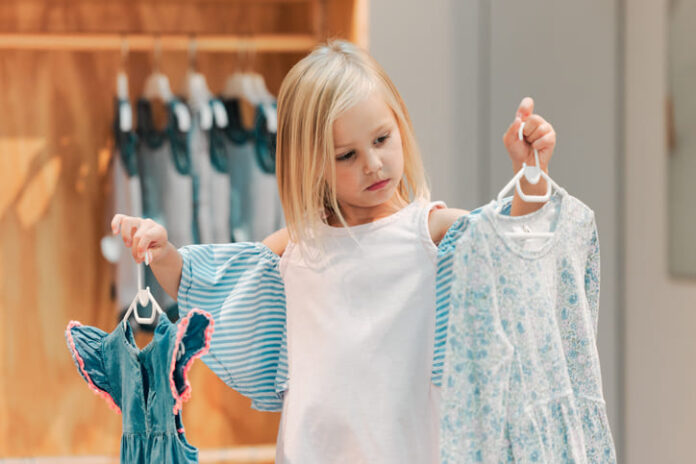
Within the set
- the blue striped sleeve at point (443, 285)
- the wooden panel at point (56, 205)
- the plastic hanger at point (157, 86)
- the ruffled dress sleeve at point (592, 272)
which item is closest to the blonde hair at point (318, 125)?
the blue striped sleeve at point (443, 285)

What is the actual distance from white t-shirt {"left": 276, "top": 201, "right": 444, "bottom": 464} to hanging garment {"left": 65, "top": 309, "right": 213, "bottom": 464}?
0.14 metres

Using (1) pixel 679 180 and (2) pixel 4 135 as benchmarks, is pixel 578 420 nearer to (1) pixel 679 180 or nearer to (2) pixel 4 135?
(1) pixel 679 180

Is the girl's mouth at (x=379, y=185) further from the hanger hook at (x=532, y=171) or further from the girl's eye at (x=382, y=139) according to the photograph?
the hanger hook at (x=532, y=171)

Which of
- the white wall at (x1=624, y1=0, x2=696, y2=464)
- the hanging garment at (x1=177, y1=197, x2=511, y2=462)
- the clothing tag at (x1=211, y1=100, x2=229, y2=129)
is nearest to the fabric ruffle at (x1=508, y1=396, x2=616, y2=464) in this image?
the hanging garment at (x1=177, y1=197, x2=511, y2=462)

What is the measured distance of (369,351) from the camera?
930 millimetres

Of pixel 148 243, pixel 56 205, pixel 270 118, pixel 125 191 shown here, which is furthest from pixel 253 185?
pixel 148 243

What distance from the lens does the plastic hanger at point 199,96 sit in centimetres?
176

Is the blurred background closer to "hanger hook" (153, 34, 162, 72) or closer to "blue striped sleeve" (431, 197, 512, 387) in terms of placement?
"hanger hook" (153, 34, 162, 72)

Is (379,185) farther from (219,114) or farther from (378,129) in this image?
(219,114)

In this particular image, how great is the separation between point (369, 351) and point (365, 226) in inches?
6.4

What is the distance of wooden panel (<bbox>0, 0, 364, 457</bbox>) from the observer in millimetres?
1969

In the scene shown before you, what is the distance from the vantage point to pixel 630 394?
155 cm

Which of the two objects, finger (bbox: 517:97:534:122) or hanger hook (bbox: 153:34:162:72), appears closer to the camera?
finger (bbox: 517:97:534:122)

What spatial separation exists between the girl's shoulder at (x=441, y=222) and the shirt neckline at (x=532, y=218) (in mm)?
74
